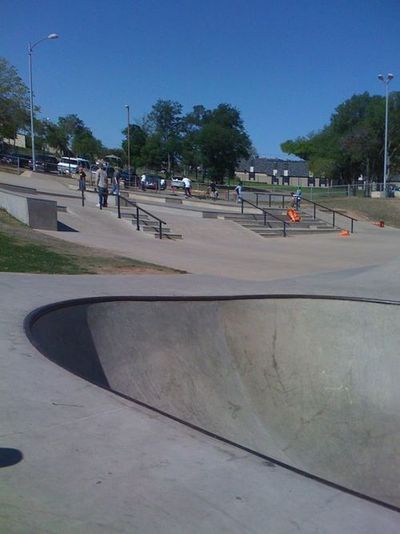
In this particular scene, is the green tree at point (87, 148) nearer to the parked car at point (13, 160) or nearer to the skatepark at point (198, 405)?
the parked car at point (13, 160)

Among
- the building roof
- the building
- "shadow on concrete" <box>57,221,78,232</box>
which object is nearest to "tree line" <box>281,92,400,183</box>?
"shadow on concrete" <box>57,221,78,232</box>

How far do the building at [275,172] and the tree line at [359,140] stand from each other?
56.6m

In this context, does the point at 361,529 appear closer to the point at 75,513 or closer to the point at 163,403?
the point at 75,513

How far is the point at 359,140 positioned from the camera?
6594 centimetres

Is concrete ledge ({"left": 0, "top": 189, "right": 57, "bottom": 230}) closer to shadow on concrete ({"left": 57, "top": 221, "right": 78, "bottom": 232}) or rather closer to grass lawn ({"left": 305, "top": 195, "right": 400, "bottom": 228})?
shadow on concrete ({"left": 57, "top": 221, "right": 78, "bottom": 232})

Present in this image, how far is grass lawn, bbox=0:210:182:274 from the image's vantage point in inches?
455

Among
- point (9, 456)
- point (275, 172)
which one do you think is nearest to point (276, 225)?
point (9, 456)

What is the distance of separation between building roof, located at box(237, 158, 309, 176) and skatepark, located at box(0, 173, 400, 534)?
13563cm

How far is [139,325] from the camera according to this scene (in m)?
7.41

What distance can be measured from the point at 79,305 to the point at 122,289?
2003 millimetres

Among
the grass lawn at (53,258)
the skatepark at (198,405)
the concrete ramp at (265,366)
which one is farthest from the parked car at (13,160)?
the concrete ramp at (265,366)

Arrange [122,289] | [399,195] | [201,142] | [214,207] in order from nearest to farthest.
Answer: [122,289]
[214,207]
[399,195]
[201,142]

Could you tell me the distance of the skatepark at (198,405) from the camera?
117 inches

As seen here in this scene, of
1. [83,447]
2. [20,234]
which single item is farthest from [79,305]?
[20,234]
